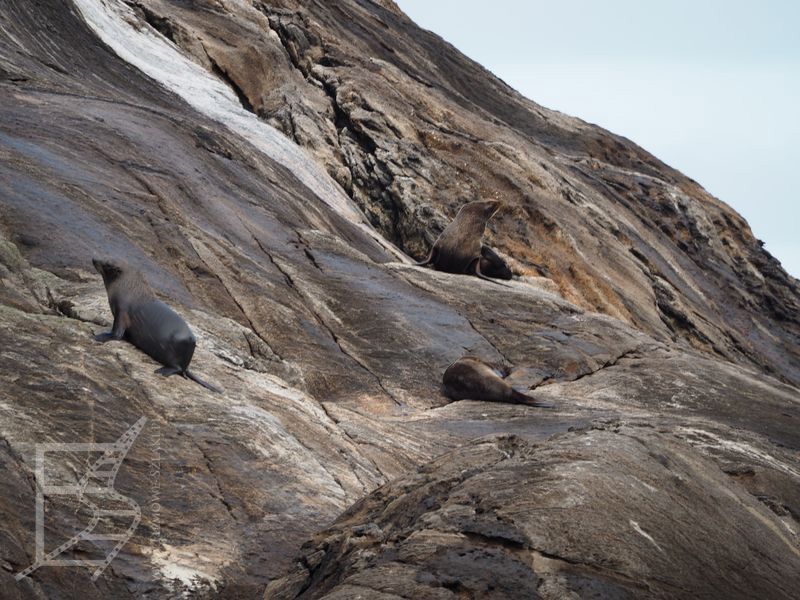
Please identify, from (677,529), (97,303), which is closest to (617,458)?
(677,529)

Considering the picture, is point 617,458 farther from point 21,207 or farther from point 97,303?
point 21,207

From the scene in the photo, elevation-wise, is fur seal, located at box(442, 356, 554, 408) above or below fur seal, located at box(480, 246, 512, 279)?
below

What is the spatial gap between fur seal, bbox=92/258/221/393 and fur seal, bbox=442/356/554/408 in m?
4.58

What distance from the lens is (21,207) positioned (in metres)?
12.0

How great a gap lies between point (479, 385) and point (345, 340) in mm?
2022

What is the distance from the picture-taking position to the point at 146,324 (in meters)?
10.1

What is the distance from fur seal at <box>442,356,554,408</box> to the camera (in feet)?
44.9

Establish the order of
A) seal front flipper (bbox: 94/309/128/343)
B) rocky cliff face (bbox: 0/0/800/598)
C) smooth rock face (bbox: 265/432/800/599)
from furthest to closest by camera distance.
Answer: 1. seal front flipper (bbox: 94/309/128/343)
2. rocky cliff face (bbox: 0/0/800/598)
3. smooth rock face (bbox: 265/432/800/599)

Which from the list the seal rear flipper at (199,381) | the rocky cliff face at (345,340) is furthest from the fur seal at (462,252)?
the seal rear flipper at (199,381)

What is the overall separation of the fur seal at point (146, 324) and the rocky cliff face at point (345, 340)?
0.60 feet

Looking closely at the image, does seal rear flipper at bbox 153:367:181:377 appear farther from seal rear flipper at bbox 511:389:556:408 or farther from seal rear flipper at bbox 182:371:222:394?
seal rear flipper at bbox 511:389:556:408

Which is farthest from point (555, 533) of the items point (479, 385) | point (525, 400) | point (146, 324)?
point (479, 385)

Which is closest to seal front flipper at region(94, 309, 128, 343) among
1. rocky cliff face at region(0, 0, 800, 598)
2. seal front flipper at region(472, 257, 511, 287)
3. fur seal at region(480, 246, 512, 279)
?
rocky cliff face at region(0, 0, 800, 598)

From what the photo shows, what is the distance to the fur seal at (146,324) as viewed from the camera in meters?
9.76
